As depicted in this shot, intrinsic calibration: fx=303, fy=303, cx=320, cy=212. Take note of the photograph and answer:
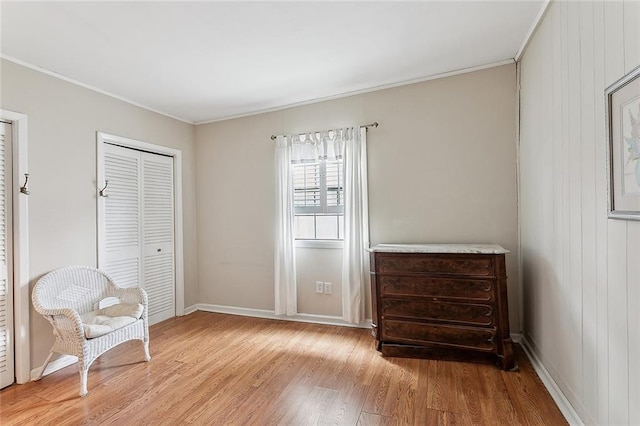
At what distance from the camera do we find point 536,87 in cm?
222

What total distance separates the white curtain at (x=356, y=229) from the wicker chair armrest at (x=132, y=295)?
190cm

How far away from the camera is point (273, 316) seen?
3693mm

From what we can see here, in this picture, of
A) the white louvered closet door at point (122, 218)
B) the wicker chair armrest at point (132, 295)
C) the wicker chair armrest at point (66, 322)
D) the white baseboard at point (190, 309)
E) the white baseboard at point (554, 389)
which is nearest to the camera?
the white baseboard at point (554, 389)

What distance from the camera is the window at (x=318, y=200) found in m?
3.41

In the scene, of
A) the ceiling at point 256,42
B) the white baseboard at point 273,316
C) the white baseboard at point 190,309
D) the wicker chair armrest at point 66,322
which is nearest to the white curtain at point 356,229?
the white baseboard at point 273,316

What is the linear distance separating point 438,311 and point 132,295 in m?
2.67

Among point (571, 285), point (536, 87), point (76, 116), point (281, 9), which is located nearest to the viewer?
point (571, 285)

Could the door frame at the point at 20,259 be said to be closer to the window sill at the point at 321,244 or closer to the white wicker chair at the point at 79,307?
the white wicker chair at the point at 79,307

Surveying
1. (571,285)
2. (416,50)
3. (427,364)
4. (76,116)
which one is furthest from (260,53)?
(427,364)

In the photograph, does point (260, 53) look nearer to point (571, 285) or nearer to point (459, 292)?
point (459, 292)

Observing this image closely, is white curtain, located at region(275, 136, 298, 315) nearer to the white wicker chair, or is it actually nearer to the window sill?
the window sill

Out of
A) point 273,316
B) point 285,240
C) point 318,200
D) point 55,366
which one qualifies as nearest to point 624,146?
point 318,200

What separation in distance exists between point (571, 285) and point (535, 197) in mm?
787

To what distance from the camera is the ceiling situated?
1.91 m
